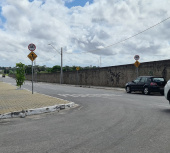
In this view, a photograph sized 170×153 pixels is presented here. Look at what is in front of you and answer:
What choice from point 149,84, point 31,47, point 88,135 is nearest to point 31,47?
point 31,47

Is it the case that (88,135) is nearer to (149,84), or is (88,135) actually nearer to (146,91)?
(149,84)

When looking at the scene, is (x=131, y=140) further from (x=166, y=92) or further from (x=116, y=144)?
(x=166, y=92)

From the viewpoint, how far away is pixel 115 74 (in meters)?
25.7

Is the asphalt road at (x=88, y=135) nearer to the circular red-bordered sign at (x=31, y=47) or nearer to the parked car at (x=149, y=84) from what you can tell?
the circular red-bordered sign at (x=31, y=47)

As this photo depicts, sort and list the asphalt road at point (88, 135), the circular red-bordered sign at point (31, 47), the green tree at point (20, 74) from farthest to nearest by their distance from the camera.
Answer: the green tree at point (20, 74), the circular red-bordered sign at point (31, 47), the asphalt road at point (88, 135)

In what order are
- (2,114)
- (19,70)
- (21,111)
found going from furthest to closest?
(19,70) → (21,111) → (2,114)

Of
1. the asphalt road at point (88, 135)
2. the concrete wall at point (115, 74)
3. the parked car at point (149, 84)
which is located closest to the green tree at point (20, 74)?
the parked car at point (149, 84)

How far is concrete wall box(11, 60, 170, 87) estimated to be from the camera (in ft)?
62.3

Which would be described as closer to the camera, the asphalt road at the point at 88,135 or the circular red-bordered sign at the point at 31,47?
the asphalt road at the point at 88,135

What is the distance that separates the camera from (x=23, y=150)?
3.78 m

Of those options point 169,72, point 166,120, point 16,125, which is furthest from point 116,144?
point 169,72

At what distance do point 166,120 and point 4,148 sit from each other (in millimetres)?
4615

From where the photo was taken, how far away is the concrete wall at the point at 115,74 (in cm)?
1899

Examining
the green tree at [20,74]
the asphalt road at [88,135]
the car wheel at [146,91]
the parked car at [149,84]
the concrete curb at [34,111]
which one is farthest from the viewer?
the green tree at [20,74]
